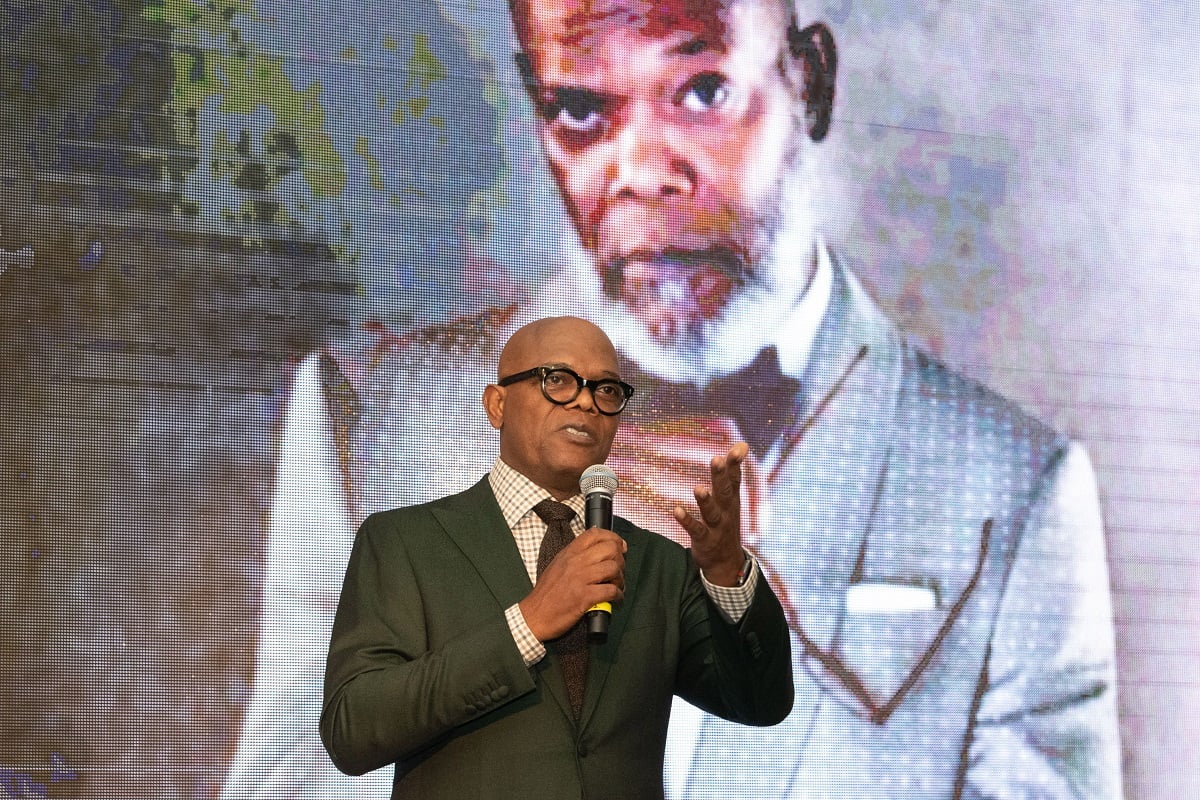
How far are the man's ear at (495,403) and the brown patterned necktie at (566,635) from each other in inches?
9.6

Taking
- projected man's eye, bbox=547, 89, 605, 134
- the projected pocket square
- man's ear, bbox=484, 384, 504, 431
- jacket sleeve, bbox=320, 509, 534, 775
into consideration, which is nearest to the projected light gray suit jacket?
the projected pocket square

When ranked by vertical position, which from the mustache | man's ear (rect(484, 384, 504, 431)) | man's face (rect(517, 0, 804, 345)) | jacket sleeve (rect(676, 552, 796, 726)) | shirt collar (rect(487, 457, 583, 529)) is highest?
man's face (rect(517, 0, 804, 345))

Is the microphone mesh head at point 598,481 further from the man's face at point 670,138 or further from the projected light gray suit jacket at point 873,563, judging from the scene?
the man's face at point 670,138

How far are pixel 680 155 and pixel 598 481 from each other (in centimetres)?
198

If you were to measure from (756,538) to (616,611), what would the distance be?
159cm

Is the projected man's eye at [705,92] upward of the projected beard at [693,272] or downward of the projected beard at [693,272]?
upward

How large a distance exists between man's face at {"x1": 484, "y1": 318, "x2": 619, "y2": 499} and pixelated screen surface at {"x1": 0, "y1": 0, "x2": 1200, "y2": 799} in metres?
1.24

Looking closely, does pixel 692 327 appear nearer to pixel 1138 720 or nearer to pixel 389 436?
pixel 389 436

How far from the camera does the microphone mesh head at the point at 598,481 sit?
2.19 m

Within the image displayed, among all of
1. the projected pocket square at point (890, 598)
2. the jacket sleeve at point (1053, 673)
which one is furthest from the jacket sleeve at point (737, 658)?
the jacket sleeve at point (1053, 673)

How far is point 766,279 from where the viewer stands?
4.01m

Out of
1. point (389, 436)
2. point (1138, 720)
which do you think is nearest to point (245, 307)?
point (389, 436)

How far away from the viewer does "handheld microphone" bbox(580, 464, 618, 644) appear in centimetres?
202

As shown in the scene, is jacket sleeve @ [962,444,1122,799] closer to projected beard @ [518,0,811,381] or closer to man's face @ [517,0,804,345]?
projected beard @ [518,0,811,381]
